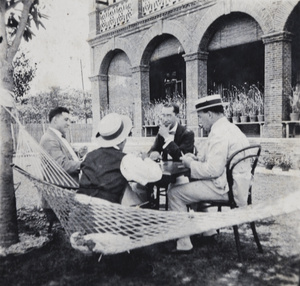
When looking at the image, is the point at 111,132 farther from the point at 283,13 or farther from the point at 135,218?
the point at 283,13

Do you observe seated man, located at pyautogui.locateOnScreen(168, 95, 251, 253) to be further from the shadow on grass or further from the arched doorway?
the arched doorway

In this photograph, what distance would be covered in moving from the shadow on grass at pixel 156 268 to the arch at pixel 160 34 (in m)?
8.98

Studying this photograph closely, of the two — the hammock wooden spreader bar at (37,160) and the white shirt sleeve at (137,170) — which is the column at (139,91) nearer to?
the hammock wooden spreader bar at (37,160)

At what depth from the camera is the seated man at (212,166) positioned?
126 inches

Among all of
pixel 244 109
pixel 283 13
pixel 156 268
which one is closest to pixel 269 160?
pixel 244 109

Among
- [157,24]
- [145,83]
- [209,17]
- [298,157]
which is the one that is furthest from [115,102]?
[298,157]

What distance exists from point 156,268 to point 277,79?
7.36 meters

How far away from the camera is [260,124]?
9.70m

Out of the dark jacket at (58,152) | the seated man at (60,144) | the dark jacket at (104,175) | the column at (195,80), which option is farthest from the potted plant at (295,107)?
the dark jacket at (104,175)

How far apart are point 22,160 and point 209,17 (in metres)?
8.54

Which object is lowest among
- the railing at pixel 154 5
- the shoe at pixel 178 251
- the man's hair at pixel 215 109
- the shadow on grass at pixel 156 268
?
the shadow on grass at pixel 156 268

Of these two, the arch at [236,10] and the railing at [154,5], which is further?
the railing at [154,5]

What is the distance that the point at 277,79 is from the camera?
9070mm

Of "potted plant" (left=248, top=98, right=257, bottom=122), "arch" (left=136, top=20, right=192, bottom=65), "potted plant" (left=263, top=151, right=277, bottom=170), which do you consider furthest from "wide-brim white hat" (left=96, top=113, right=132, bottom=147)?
"arch" (left=136, top=20, right=192, bottom=65)
